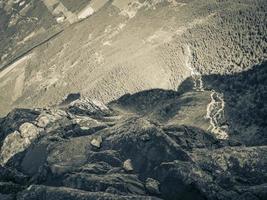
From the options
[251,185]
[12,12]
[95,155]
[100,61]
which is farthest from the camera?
[12,12]

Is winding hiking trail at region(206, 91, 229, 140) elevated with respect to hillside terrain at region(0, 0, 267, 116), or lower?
Answer: lower

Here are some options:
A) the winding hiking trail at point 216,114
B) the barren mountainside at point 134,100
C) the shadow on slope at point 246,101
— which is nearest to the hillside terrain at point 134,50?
the barren mountainside at point 134,100

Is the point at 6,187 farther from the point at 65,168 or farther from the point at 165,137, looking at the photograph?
the point at 165,137

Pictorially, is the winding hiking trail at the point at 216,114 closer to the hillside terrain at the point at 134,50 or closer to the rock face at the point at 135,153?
the rock face at the point at 135,153

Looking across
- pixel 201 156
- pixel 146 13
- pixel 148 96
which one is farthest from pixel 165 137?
pixel 146 13

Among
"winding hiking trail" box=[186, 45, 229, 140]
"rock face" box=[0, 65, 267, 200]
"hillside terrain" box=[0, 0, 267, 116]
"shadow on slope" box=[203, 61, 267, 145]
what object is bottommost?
"shadow on slope" box=[203, 61, 267, 145]

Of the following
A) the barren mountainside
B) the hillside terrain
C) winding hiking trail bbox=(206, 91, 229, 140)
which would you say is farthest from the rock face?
the hillside terrain

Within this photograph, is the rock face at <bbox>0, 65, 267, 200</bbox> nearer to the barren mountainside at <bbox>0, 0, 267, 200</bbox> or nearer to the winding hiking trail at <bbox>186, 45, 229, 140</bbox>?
the barren mountainside at <bbox>0, 0, 267, 200</bbox>

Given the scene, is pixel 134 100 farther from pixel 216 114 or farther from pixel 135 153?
pixel 135 153

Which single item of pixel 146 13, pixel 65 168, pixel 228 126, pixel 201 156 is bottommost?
pixel 228 126
